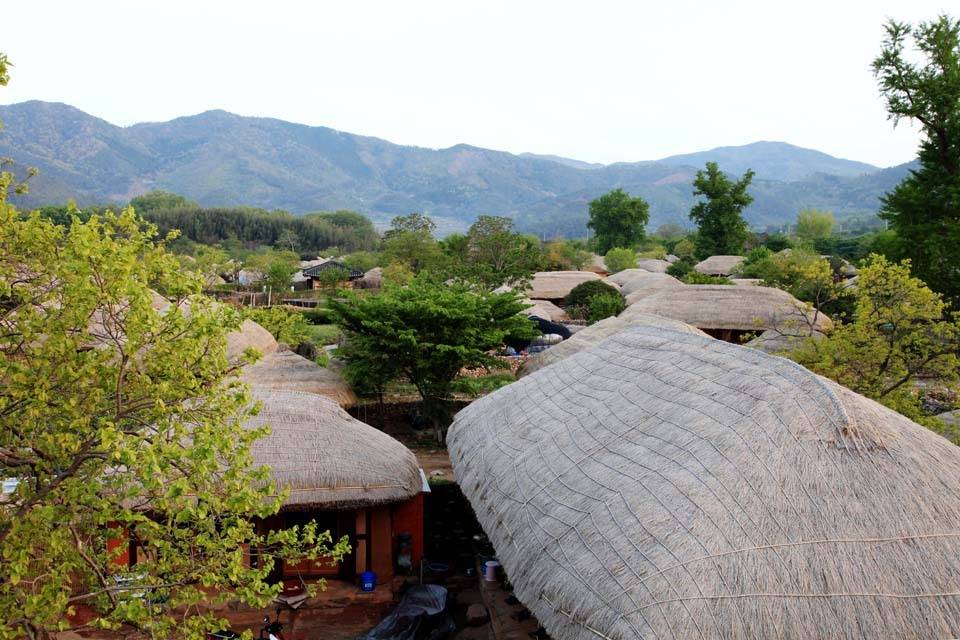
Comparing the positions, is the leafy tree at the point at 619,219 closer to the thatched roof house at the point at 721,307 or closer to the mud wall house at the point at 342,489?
the thatched roof house at the point at 721,307

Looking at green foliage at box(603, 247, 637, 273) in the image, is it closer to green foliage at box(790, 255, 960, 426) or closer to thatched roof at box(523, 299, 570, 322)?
thatched roof at box(523, 299, 570, 322)

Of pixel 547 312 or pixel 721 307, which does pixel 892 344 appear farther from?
pixel 547 312

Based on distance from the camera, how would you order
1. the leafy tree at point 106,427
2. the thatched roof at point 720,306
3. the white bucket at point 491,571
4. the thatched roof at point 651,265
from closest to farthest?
the leafy tree at point 106,427
the white bucket at point 491,571
the thatched roof at point 720,306
the thatched roof at point 651,265

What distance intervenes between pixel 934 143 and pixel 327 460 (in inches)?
896

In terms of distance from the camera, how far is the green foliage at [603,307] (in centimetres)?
2970

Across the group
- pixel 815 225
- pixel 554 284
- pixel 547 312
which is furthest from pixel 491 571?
pixel 815 225

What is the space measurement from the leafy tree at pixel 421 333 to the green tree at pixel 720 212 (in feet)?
138

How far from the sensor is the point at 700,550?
5320mm

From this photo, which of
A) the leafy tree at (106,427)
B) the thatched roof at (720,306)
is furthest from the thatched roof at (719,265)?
the leafy tree at (106,427)

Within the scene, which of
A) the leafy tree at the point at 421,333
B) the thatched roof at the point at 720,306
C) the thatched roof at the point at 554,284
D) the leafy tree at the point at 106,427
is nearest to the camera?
the leafy tree at the point at 106,427

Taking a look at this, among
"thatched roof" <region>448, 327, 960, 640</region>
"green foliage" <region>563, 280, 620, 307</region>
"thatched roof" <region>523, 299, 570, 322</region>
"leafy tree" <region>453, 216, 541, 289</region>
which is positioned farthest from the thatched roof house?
"thatched roof" <region>448, 327, 960, 640</region>

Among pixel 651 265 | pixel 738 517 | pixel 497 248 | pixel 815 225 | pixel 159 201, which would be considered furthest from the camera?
pixel 159 201

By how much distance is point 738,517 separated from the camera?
5590 millimetres

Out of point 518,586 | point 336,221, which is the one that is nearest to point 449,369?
point 518,586
